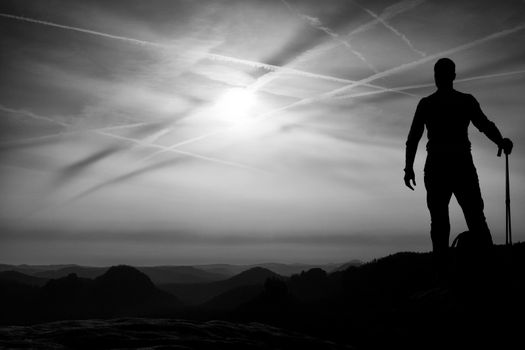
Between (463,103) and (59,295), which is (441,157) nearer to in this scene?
(463,103)

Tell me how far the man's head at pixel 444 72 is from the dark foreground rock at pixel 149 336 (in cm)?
574

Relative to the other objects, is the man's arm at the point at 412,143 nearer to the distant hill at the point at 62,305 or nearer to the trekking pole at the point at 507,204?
the trekking pole at the point at 507,204

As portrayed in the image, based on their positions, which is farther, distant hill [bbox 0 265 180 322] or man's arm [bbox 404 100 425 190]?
distant hill [bbox 0 265 180 322]

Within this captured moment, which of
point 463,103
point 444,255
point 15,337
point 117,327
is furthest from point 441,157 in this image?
point 15,337

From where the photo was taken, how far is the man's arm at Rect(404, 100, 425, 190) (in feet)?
31.1

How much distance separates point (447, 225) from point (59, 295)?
212346 millimetres

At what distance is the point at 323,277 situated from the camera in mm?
109375

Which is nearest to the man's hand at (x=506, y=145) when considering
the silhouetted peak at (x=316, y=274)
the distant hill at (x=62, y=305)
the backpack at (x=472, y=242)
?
the backpack at (x=472, y=242)

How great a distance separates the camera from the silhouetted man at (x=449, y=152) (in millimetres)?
8773

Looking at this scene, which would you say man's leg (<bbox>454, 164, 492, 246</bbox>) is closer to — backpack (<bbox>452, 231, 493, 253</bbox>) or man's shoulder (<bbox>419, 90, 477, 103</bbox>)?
backpack (<bbox>452, 231, 493, 253</bbox>)

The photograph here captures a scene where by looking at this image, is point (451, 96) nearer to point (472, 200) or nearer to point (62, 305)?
point (472, 200)

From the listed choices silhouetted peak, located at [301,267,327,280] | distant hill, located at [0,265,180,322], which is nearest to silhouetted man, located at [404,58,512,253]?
silhouetted peak, located at [301,267,327,280]

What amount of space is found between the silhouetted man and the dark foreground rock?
3.58m


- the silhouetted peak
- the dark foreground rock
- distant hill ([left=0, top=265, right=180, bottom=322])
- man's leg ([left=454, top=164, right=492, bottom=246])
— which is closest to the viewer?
the dark foreground rock
